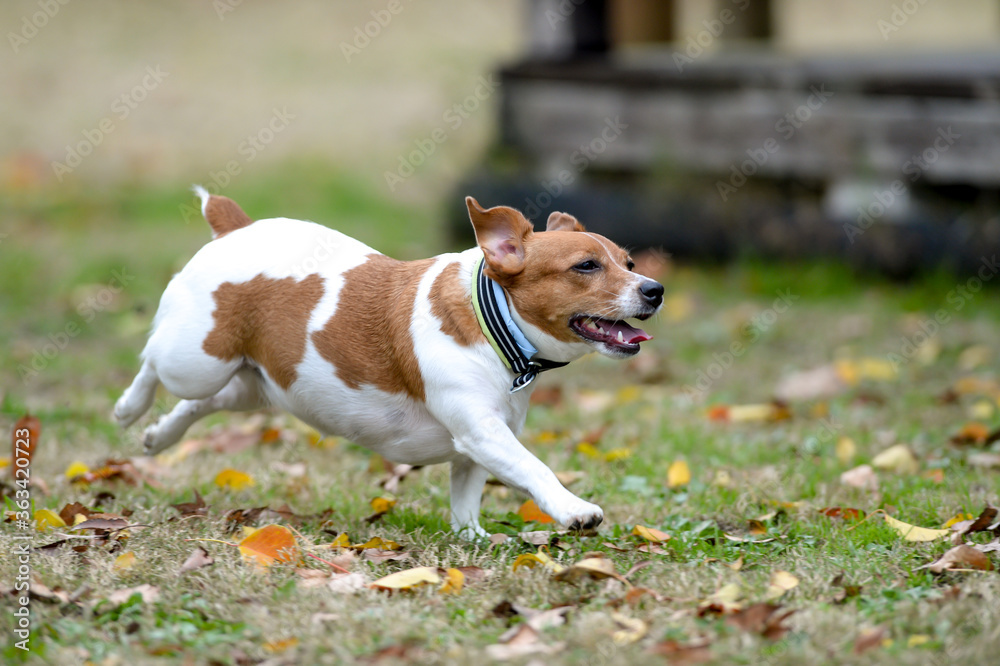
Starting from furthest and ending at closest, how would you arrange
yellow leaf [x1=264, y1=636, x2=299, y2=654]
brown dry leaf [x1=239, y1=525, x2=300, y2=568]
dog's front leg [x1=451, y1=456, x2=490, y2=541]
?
dog's front leg [x1=451, y1=456, x2=490, y2=541], brown dry leaf [x1=239, y1=525, x2=300, y2=568], yellow leaf [x1=264, y1=636, x2=299, y2=654]

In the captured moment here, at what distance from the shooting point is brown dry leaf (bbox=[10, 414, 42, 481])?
389 centimetres

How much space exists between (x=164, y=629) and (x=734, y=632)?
149 cm

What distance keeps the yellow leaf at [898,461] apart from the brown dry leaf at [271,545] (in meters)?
2.56

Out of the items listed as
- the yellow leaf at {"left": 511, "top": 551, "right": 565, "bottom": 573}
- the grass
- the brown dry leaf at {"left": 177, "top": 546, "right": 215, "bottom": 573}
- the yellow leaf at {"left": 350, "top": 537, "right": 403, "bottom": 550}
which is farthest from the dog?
the brown dry leaf at {"left": 177, "top": 546, "right": 215, "bottom": 573}

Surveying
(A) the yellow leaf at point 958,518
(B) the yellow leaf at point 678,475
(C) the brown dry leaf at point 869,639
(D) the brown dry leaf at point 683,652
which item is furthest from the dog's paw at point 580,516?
(A) the yellow leaf at point 958,518

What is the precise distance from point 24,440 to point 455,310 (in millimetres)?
1746

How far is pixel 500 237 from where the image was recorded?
11.3 feet

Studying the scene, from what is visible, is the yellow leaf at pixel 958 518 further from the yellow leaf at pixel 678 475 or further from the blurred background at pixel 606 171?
the blurred background at pixel 606 171

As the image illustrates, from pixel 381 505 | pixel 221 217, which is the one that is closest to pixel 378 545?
pixel 381 505

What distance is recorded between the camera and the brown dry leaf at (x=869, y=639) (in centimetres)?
269

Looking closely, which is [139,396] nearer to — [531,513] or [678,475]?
[531,513]

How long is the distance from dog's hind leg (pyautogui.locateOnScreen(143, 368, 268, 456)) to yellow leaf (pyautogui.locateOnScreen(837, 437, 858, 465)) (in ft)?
8.09

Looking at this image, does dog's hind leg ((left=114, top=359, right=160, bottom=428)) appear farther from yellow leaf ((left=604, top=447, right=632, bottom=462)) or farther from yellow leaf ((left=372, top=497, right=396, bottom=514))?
yellow leaf ((left=604, top=447, right=632, bottom=462))

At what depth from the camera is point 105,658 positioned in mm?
2715
